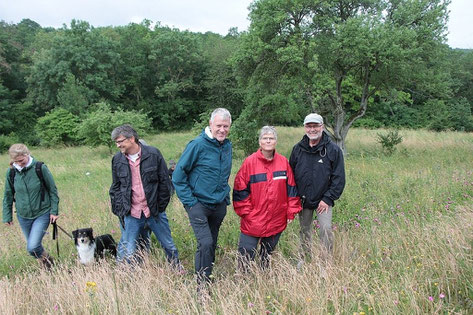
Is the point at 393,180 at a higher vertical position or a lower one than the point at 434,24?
lower

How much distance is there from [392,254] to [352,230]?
95cm

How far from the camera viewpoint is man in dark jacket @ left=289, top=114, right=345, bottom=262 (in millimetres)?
3486

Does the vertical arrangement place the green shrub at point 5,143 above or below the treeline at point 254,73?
below

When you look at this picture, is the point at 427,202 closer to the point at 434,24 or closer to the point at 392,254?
the point at 392,254

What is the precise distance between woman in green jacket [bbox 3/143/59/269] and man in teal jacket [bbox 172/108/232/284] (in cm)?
216

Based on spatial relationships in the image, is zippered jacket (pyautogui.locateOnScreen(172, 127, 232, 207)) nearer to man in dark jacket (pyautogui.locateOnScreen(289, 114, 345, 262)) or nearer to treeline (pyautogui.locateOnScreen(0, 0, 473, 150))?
man in dark jacket (pyautogui.locateOnScreen(289, 114, 345, 262))

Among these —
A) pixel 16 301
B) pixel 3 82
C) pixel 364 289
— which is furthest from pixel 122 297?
pixel 3 82

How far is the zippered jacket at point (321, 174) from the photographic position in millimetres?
3494

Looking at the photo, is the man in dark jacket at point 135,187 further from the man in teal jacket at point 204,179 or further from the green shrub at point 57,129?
the green shrub at point 57,129

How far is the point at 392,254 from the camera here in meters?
3.28

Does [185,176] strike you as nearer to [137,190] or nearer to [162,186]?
[162,186]

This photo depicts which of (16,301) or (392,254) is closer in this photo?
(16,301)

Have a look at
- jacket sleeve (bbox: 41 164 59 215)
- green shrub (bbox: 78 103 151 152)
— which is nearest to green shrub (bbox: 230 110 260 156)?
green shrub (bbox: 78 103 151 152)

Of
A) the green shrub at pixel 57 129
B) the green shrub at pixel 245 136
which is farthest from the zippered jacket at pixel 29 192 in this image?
the green shrub at pixel 57 129
